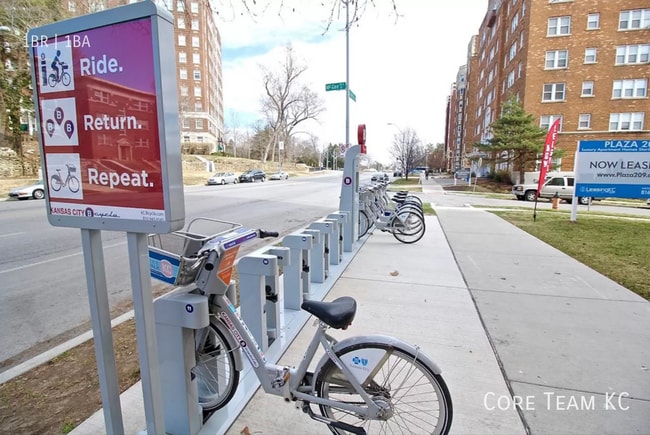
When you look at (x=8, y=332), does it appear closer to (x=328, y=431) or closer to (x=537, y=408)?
(x=328, y=431)

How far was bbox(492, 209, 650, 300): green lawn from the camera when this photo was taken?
5434mm

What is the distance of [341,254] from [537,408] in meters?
3.89

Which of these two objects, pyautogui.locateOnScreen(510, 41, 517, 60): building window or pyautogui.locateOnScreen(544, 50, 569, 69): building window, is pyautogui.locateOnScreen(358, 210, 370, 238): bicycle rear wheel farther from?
pyautogui.locateOnScreen(510, 41, 517, 60): building window

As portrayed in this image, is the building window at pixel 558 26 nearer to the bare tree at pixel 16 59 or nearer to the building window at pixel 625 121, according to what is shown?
the building window at pixel 625 121

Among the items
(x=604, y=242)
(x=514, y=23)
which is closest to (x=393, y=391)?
(x=604, y=242)

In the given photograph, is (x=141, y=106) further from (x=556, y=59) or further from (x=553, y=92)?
(x=556, y=59)

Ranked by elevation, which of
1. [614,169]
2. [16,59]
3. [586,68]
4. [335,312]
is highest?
[586,68]

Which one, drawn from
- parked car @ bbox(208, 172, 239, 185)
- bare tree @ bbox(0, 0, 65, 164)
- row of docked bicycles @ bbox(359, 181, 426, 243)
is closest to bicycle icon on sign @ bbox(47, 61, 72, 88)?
row of docked bicycles @ bbox(359, 181, 426, 243)

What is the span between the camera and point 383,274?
17.4 feet

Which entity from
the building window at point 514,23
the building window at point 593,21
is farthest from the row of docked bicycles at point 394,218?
the building window at point 514,23

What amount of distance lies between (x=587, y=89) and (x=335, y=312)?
109 feet

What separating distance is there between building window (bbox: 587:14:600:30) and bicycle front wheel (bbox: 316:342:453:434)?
33.8m

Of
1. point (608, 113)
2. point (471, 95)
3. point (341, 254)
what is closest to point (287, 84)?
point (471, 95)

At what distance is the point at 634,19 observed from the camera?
25625 millimetres
